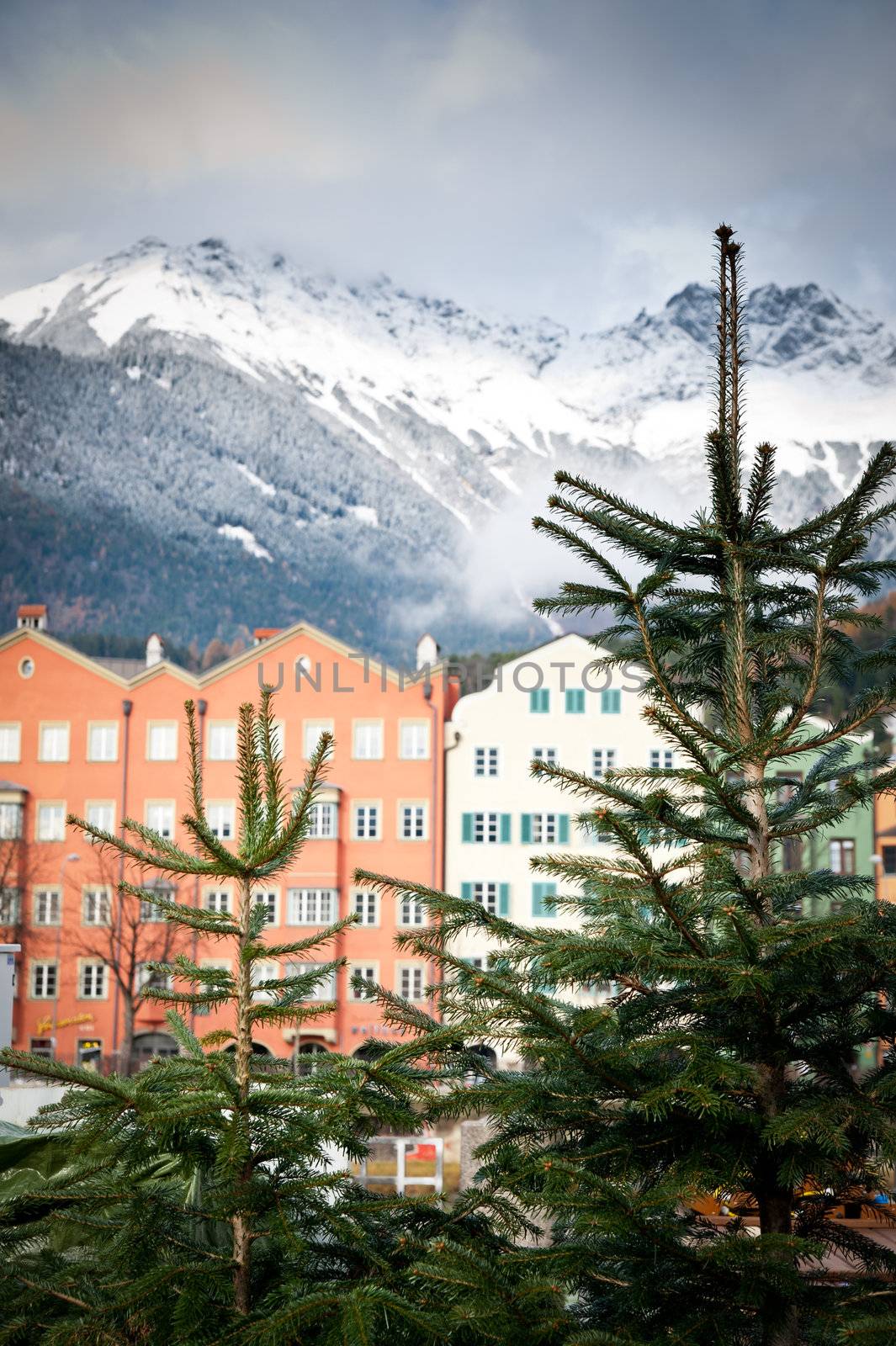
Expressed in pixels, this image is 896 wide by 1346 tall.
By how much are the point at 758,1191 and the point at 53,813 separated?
42.9 m

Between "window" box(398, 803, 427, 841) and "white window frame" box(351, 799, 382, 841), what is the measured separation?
640mm

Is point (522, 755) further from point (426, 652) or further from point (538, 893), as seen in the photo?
point (426, 652)

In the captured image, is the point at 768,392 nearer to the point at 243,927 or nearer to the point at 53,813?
the point at 53,813

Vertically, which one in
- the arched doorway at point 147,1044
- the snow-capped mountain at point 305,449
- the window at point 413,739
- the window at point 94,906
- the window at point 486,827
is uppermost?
the snow-capped mountain at point 305,449

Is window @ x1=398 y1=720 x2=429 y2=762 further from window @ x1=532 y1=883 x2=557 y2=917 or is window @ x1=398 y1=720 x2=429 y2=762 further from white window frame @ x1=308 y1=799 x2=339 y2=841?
window @ x1=532 y1=883 x2=557 y2=917

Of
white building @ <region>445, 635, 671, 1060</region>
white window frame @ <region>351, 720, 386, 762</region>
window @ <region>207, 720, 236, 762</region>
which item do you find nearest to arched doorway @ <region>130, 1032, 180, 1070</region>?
window @ <region>207, 720, 236, 762</region>

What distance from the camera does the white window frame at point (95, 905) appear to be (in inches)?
1793

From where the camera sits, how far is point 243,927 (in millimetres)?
4973

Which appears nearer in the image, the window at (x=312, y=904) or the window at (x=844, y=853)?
the window at (x=312, y=904)

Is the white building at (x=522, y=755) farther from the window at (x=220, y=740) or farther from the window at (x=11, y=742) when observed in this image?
the window at (x=11, y=742)

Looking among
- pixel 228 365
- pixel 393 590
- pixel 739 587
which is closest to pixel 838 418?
pixel 393 590

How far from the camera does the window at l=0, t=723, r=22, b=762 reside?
45750mm

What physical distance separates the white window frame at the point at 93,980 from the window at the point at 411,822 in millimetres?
10577

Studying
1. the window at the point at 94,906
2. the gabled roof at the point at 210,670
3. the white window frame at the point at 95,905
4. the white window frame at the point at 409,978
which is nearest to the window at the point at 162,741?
the gabled roof at the point at 210,670
